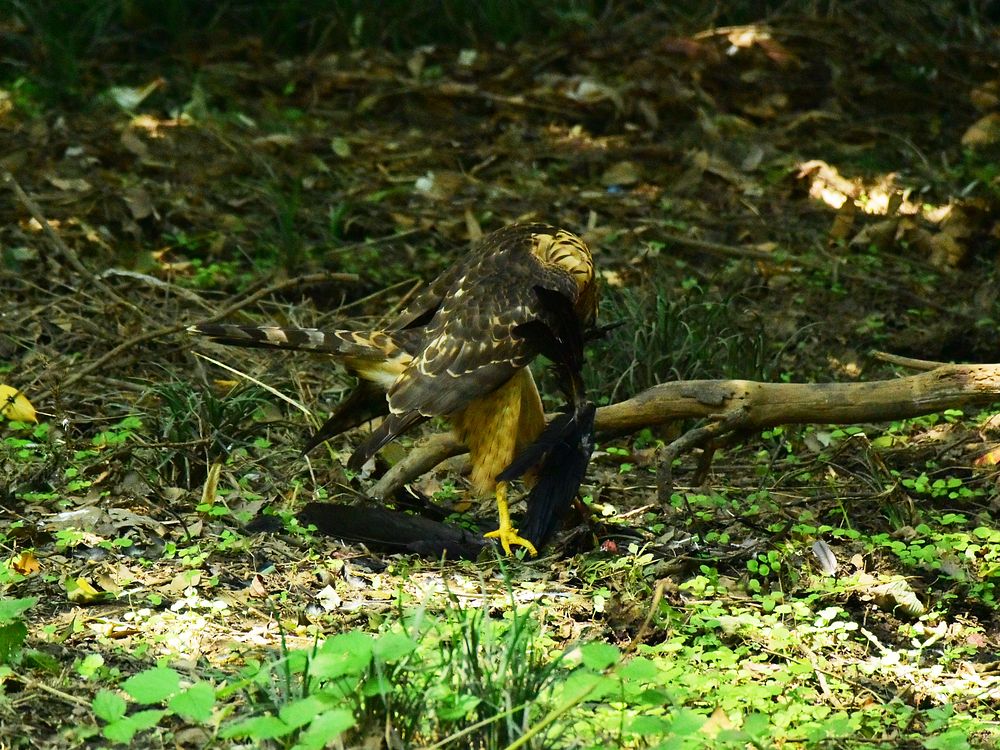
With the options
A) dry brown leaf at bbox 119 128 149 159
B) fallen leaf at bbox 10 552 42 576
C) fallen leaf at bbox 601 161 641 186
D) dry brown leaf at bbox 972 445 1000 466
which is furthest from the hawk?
dry brown leaf at bbox 119 128 149 159

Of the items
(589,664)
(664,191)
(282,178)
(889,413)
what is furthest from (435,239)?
(589,664)

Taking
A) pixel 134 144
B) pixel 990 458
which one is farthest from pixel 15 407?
pixel 990 458

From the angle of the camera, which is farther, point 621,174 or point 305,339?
point 621,174

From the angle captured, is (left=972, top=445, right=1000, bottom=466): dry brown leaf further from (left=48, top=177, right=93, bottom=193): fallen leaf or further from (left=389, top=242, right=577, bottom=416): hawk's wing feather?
(left=48, top=177, right=93, bottom=193): fallen leaf

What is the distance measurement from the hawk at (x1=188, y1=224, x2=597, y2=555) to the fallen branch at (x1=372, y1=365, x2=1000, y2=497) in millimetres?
264

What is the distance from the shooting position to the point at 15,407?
5.55 m

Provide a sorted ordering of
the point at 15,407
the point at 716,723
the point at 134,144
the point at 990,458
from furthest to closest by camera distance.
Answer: the point at 134,144 → the point at 15,407 → the point at 990,458 → the point at 716,723

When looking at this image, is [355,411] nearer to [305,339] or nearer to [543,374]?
[305,339]

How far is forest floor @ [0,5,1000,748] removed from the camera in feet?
11.9

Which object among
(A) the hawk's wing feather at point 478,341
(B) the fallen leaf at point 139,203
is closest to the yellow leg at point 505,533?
(A) the hawk's wing feather at point 478,341

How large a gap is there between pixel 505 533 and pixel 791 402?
3.70 ft

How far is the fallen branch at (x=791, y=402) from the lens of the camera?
4.49 metres

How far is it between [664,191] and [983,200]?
190 cm

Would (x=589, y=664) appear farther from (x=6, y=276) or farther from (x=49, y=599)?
(x=6, y=276)
